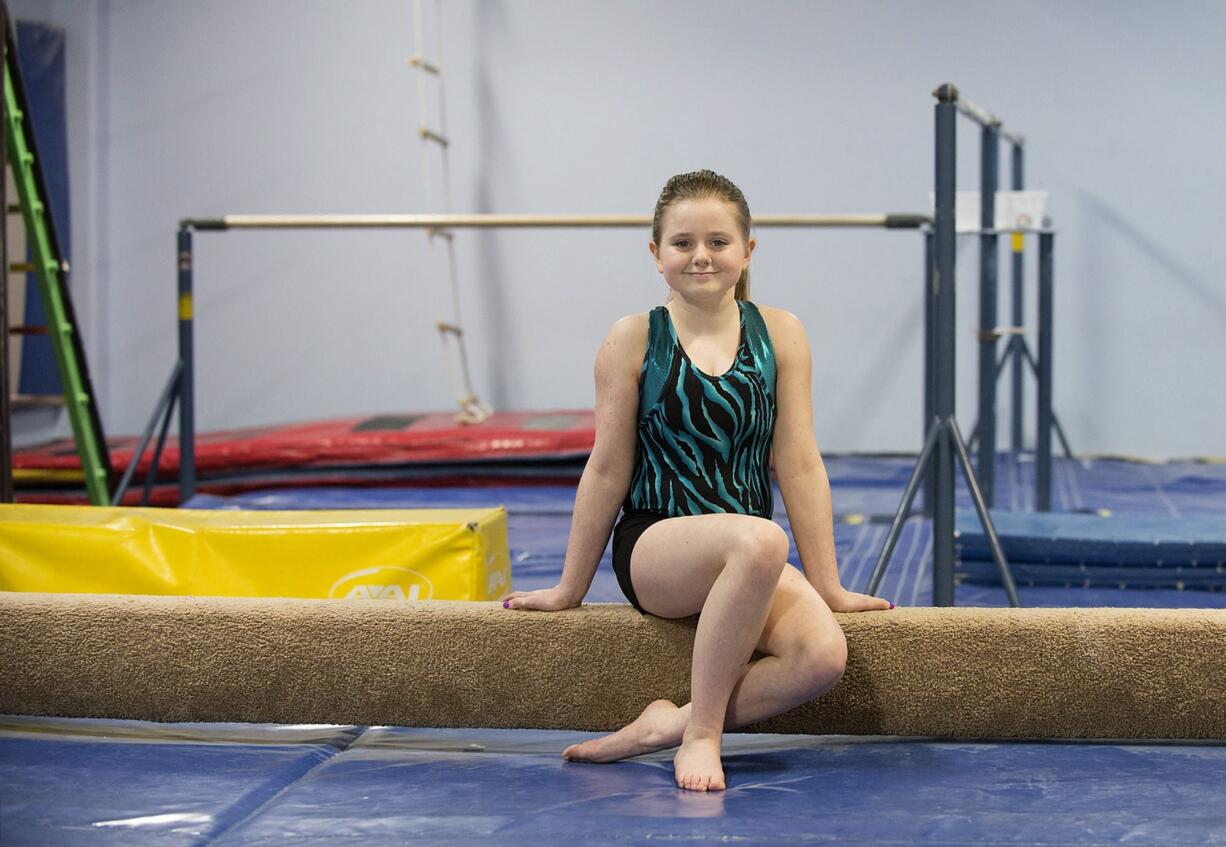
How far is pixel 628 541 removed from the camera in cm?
191

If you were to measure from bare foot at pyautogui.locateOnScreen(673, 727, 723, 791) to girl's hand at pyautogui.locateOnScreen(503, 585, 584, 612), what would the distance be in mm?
275

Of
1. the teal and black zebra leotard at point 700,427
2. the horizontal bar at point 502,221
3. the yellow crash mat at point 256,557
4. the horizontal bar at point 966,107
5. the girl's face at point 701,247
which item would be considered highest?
the horizontal bar at point 966,107

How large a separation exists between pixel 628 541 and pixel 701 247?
0.41 meters

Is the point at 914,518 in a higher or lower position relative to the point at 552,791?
lower

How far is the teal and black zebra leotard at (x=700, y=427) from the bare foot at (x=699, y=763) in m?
0.31

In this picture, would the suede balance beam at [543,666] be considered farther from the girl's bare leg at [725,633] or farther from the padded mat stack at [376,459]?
the padded mat stack at [376,459]

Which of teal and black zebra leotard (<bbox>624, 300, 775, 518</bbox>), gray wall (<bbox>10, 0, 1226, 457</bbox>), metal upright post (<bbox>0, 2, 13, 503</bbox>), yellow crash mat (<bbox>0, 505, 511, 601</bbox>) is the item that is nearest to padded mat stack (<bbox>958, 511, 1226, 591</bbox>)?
yellow crash mat (<bbox>0, 505, 511, 601</bbox>)

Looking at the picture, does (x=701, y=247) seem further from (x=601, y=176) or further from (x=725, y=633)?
(x=601, y=176)

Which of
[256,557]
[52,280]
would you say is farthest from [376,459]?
[256,557]

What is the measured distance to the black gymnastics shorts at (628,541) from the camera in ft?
6.23

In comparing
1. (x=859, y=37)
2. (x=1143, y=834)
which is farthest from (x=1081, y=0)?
(x=1143, y=834)

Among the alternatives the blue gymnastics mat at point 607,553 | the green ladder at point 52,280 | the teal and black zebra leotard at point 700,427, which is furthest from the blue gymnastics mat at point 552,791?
the green ladder at point 52,280

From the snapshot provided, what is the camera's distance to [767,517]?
6.43 feet

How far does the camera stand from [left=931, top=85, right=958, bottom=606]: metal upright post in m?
2.90
